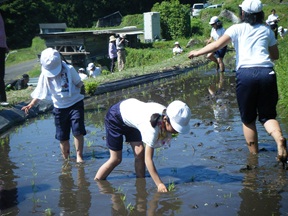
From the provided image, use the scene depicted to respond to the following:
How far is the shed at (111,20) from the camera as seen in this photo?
6200 centimetres

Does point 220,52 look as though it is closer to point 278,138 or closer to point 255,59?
point 255,59

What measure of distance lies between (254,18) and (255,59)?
1.48 feet

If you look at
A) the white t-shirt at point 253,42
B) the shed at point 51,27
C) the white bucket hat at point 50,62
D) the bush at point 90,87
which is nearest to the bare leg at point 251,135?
the white t-shirt at point 253,42

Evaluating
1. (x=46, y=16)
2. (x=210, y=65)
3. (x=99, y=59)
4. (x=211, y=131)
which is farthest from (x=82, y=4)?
(x=211, y=131)

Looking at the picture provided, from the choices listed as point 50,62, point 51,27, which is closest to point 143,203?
point 50,62

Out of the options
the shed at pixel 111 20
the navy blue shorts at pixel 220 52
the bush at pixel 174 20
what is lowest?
the navy blue shorts at pixel 220 52

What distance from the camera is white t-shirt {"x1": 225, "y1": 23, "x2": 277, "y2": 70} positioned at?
5527 millimetres

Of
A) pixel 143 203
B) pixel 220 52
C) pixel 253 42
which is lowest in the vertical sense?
pixel 143 203

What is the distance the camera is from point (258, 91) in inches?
218

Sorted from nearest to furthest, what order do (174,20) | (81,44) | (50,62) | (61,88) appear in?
(50,62) → (61,88) → (81,44) → (174,20)

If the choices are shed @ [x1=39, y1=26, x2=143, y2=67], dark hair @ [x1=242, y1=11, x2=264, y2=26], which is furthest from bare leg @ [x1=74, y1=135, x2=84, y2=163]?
shed @ [x1=39, y1=26, x2=143, y2=67]

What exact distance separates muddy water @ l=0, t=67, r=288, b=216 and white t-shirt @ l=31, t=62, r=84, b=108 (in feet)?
2.63

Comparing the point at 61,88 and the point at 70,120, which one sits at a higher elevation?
the point at 61,88

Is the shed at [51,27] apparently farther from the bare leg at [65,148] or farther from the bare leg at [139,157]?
the bare leg at [139,157]
